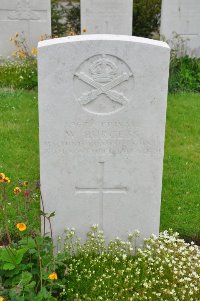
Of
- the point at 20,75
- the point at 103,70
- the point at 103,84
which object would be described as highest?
the point at 103,70

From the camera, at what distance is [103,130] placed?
3.71 m

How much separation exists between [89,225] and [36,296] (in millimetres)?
1006

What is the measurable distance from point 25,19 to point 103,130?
7290 mm

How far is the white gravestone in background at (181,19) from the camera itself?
10.1m

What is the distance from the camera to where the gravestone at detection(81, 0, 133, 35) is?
33.0 feet

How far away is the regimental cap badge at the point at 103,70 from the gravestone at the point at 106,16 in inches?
266

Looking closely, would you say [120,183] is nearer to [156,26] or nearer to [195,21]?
[195,21]

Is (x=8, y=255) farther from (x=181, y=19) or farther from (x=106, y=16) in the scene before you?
(x=181, y=19)

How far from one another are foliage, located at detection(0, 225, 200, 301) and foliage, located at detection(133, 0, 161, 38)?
976 cm

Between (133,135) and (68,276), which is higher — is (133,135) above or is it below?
above

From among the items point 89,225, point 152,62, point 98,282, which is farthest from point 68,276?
point 152,62

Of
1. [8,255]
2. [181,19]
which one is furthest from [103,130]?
[181,19]

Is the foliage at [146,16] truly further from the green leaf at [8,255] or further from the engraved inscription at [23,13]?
the green leaf at [8,255]

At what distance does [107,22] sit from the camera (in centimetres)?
1022
